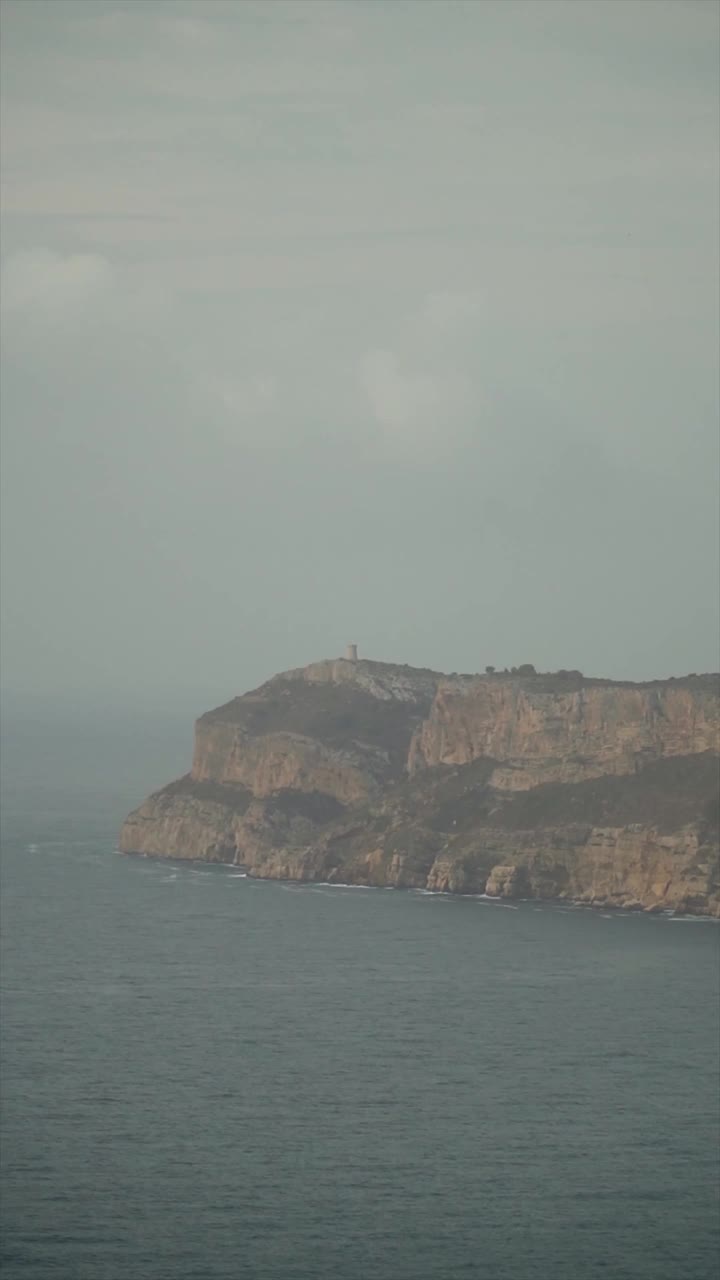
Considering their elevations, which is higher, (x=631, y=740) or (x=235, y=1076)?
(x=631, y=740)

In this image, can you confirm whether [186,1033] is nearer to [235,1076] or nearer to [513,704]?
[235,1076]

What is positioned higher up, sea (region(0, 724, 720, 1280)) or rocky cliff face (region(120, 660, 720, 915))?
rocky cliff face (region(120, 660, 720, 915))

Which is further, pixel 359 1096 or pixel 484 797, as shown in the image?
pixel 484 797

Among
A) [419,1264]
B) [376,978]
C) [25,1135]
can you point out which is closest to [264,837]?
[376,978]

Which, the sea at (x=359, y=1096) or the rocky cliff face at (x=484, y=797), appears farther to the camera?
the rocky cliff face at (x=484, y=797)

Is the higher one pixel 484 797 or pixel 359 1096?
pixel 484 797
